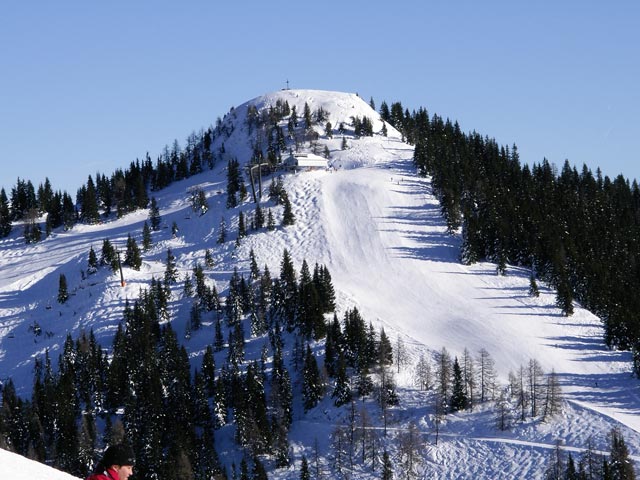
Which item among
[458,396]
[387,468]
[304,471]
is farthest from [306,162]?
[387,468]

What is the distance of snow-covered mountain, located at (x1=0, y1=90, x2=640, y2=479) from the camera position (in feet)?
266

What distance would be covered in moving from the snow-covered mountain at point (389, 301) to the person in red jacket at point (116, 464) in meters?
70.1

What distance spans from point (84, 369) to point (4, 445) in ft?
47.2

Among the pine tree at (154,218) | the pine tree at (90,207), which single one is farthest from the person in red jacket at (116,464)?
the pine tree at (90,207)

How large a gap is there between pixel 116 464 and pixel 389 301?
98.0 meters

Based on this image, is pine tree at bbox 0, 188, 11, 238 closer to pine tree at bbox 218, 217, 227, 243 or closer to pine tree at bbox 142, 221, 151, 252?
pine tree at bbox 142, 221, 151, 252

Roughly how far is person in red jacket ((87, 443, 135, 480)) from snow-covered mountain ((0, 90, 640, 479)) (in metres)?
70.1

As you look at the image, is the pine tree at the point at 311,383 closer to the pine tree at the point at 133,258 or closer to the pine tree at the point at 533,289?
the pine tree at the point at 533,289

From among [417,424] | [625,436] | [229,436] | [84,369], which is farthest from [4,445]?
[625,436]

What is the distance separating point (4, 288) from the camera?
12594cm

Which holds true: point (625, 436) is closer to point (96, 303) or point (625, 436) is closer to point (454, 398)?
point (454, 398)

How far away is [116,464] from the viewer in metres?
11.3

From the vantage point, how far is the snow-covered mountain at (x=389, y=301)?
8100cm

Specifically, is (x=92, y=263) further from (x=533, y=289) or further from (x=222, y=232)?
(x=533, y=289)
